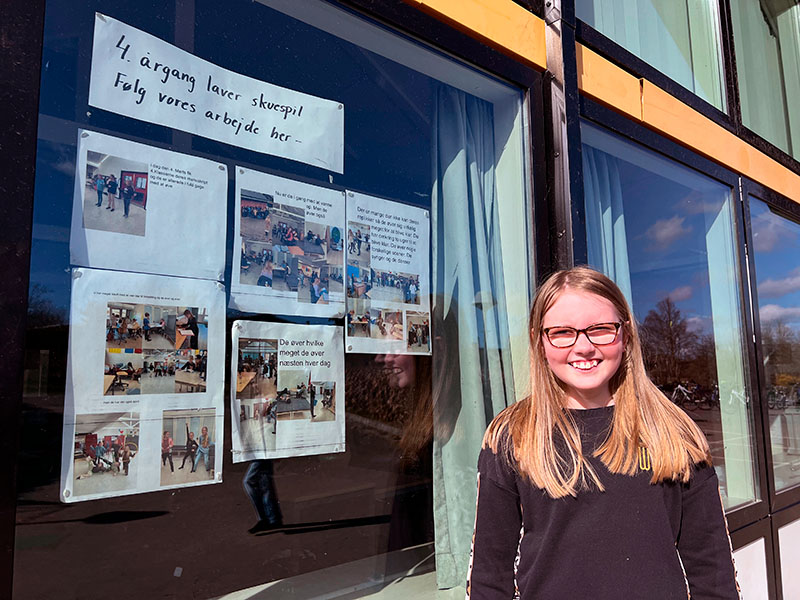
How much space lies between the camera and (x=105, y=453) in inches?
56.5

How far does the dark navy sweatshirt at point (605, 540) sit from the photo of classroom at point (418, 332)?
82 centimetres

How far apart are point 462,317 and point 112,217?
4.02 feet

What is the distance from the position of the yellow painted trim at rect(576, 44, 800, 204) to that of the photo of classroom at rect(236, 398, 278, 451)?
1.80m

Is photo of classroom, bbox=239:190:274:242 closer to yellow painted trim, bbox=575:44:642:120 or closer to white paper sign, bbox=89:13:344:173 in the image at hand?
white paper sign, bbox=89:13:344:173

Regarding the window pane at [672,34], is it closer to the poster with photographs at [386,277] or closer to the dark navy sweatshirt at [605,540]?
the poster with photographs at [386,277]

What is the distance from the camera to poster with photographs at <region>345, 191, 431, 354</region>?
200 cm

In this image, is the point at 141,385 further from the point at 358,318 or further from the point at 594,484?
the point at 594,484

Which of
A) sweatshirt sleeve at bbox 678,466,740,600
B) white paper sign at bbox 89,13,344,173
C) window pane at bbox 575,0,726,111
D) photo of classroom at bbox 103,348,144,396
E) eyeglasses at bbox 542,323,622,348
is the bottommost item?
sweatshirt sleeve at bbox 678,466,740,600

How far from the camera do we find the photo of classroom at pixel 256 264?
1.74m

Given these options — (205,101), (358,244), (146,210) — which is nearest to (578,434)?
(358,244)

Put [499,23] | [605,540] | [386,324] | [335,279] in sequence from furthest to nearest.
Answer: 1. [499,23]
2. [386,324]
3. [335,279]
4. [605,540]

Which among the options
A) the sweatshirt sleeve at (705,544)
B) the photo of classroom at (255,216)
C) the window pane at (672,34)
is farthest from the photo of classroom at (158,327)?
the window pane at (672,34)

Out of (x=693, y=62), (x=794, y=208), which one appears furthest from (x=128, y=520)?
(x=794, y=208)

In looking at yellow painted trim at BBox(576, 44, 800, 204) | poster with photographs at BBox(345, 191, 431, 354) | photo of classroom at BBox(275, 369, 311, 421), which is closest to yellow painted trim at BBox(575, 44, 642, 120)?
yellow painted trim at BBox(576, 44, 800, 204)
